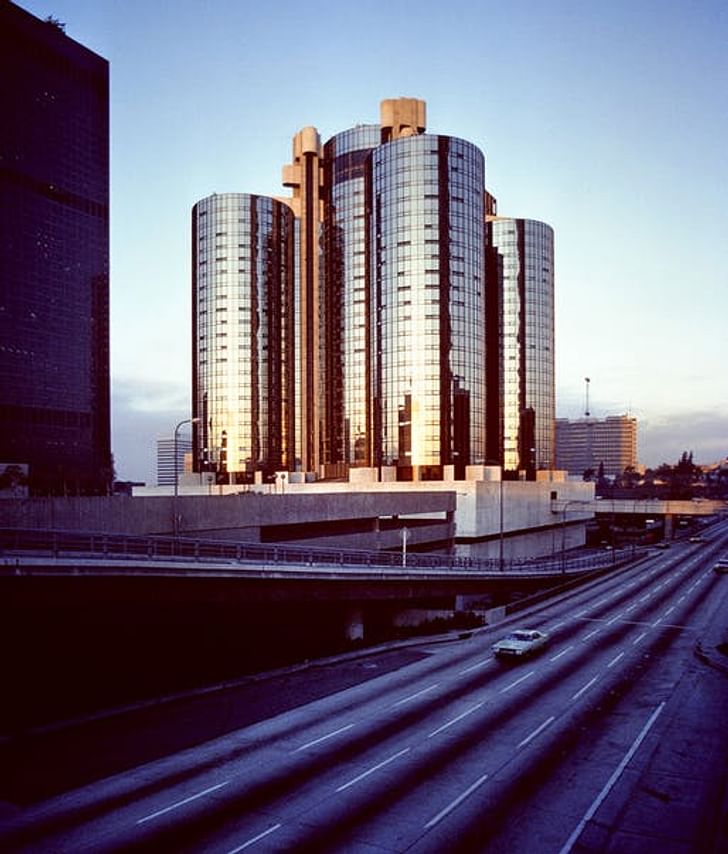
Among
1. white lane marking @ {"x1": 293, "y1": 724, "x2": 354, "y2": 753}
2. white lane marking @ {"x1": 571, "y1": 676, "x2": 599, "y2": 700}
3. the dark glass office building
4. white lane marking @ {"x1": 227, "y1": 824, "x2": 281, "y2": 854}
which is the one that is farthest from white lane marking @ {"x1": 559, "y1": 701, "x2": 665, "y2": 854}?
the dark glass office building

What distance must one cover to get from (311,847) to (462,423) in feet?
326

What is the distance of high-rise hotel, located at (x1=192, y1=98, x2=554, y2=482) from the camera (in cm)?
11394

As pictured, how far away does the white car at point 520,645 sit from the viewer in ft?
124

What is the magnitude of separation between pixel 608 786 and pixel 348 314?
365 feet

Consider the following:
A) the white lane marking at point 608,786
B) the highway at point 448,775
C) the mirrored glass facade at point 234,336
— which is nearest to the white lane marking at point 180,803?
the highway at point 448,775

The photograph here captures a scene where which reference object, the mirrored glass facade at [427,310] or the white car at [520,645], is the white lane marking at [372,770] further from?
the mirrored glass facade at [427,310]

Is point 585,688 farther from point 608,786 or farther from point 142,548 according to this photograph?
point 142,548

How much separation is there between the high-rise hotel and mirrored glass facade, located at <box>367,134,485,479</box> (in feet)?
0.73

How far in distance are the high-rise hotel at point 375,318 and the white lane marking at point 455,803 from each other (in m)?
89.4

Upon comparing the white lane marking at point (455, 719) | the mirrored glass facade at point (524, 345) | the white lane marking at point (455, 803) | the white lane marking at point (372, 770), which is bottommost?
the white lane marking at point (455, 719)

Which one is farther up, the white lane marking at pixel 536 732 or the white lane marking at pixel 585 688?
the white lane marking at pixel 536 732

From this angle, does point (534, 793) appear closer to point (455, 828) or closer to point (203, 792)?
point (455, 828)

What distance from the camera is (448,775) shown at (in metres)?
21.9

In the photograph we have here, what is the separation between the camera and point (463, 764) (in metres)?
22.8
